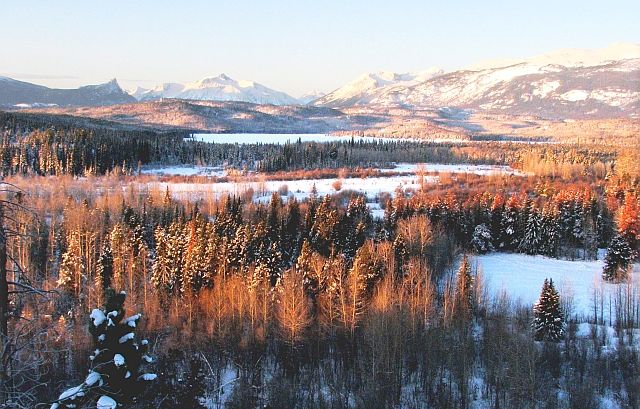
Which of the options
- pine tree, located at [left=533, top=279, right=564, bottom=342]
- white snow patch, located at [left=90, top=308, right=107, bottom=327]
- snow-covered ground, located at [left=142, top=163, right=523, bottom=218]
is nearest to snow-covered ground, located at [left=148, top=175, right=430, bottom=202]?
snow-covered ground, located at [left=142, top=163, right=523, bottom=218]

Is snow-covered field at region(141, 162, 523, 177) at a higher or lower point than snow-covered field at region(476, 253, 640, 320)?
higher

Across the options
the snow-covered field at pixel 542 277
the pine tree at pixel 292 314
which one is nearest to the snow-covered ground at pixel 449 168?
the snow-covered field at pixel 542 277

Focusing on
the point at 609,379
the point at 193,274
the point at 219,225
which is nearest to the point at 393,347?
the point at 609,379

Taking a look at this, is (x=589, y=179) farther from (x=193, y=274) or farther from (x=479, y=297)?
(x=193, y=274)

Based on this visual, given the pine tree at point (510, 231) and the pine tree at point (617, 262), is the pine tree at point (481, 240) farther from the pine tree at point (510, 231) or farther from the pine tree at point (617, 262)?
the pine tree at point (617, 262)

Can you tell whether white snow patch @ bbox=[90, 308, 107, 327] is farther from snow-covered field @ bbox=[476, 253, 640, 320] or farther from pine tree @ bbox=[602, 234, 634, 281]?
pine tree @ bbox=[602, 234, 634, 281]

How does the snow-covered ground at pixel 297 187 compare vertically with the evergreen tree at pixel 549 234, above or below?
Result: above
